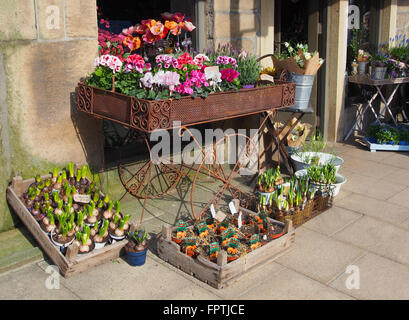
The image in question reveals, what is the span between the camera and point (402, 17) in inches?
357

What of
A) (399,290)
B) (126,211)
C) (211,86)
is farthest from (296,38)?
(399,290)

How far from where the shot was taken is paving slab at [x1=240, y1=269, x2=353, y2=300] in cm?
354

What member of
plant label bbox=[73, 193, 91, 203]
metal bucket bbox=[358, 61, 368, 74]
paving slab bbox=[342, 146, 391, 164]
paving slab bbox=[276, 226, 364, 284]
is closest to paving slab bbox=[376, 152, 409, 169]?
paving slab bbox=[342, 146, 391, 164]

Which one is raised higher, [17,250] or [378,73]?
[378,73]

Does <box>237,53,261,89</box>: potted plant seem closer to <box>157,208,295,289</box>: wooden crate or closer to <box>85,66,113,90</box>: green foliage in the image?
<box>85,66,113,90</box>: green foliage

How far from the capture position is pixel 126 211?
16.3ft

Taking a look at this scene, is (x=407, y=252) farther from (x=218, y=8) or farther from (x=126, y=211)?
(x=218, y=8)

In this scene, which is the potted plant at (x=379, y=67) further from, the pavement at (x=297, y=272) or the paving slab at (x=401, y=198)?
the pavement at (x=297, y=272)

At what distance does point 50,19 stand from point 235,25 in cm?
235

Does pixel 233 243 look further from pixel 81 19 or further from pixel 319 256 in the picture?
pixel 81 19

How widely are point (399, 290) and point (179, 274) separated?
1661 mm

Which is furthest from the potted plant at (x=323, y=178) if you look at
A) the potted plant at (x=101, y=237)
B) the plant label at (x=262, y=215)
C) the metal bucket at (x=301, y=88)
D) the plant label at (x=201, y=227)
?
the potted plant at (x=101, y=237)

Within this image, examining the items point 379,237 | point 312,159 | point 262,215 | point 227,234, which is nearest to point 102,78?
point 227,234

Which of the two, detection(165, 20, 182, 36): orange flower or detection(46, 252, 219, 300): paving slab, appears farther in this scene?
detection(165, 20, 182, 36): orange flower
